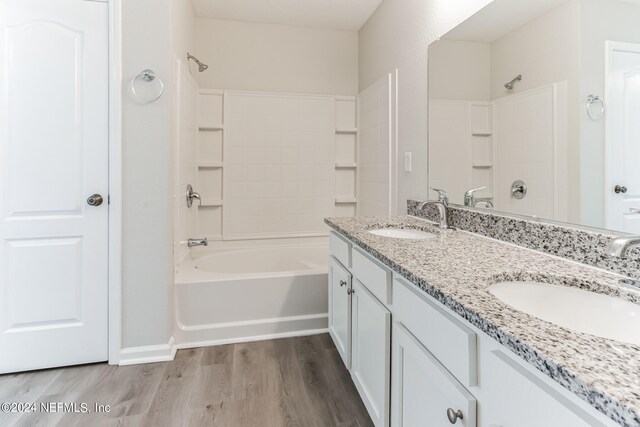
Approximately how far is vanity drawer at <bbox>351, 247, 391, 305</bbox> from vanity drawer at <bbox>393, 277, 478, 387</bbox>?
0.07 m

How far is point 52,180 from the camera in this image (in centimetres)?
195

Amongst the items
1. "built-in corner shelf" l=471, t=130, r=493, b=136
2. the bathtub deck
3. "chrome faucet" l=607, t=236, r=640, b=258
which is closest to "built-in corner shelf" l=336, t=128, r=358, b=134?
"built-in corner shelf" l=471, t=130, r=493, b=136

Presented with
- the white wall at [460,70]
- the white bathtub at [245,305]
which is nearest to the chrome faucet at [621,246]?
the white wall at [460,70]

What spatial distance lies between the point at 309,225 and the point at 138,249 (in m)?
1.66

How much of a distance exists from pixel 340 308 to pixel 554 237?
1.07 metres

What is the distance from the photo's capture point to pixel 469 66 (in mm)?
1731

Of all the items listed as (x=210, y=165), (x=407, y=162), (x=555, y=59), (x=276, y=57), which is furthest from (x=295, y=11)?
(x=555, y=59)

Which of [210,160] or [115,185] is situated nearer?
[115,185]

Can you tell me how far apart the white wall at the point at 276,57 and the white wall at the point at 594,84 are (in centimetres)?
251

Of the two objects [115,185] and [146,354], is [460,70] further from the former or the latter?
[146,354]

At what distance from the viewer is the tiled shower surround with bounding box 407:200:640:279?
3.22 ft

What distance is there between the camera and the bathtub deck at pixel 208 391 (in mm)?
1585

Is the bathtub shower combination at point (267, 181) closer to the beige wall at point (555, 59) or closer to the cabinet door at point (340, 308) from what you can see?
the cabinet door at point (340, 308)

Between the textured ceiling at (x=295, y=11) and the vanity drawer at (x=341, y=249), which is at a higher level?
the textured ceiling at (x=295, y=11)
